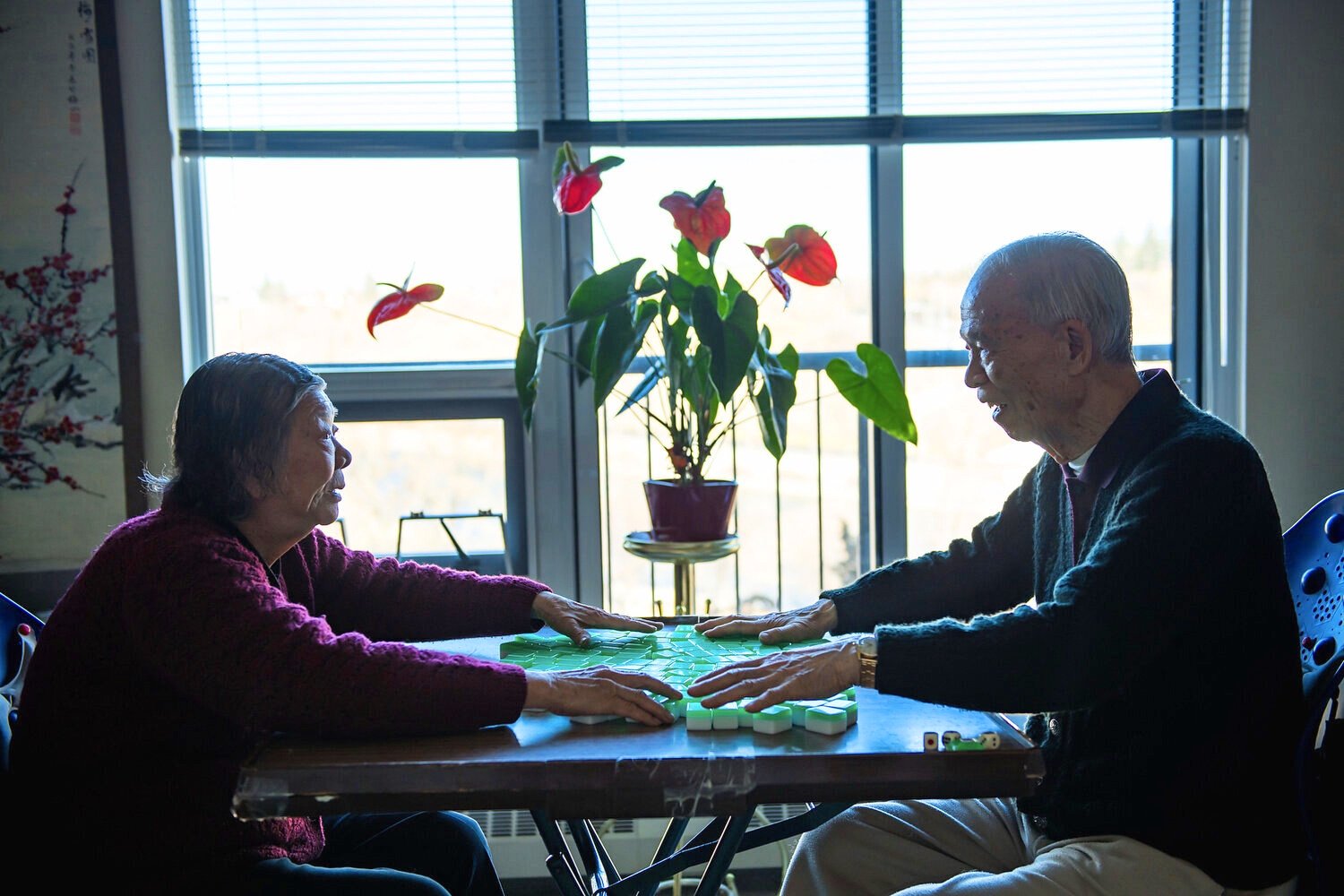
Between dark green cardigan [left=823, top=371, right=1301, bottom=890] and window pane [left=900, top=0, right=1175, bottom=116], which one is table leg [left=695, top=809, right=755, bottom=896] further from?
window pane [left=900, top=0, right=1175, bottom=116]

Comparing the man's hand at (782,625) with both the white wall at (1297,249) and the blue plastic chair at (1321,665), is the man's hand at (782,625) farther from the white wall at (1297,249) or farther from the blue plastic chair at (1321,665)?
the white wall at (1297,249)

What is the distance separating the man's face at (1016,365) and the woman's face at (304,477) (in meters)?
0.97

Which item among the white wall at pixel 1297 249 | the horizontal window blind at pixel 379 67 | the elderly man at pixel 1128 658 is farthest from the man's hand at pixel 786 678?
the white wall at pixel 1297 249

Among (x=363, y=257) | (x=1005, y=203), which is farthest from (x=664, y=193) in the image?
(x=1005, y=203)

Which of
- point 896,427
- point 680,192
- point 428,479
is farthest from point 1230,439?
point 428,479

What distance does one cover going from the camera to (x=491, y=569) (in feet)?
9.38

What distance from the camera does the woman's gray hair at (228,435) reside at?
148 cm

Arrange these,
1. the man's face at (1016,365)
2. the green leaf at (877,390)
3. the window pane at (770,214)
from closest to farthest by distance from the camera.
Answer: the man's face at (1016,365), the green leaf at (877,390), the window pane at (770,214)

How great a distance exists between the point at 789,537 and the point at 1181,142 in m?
1.44

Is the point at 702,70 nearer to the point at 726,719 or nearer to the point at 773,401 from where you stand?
the point at 773,401

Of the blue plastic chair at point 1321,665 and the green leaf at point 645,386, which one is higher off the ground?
the green leaf at point 645,386

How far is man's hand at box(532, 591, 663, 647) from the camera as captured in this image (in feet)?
5.93

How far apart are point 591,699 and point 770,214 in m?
1.76

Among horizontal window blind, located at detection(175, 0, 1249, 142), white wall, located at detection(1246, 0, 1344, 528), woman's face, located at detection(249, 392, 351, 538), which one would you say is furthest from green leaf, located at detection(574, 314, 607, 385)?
white wall, located at detection(1246, 0, 1344, 528)
